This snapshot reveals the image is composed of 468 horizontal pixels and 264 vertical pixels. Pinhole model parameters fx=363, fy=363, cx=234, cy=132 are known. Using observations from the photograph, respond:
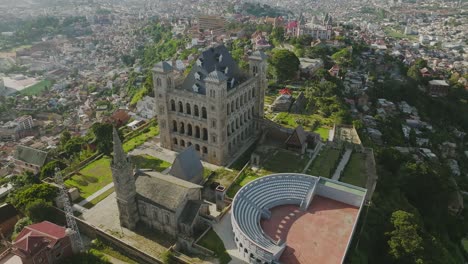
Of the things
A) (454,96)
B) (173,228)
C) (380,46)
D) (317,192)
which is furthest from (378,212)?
(380,46)

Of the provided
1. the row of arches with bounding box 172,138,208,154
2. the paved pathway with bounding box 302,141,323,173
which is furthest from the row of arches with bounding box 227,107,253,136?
the paved pathway with bounding box 302,141,323,173

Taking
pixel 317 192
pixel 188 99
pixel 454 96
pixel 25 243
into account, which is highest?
pixel 188 99

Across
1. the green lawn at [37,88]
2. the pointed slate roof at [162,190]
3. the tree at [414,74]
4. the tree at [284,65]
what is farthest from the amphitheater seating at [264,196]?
the green lawn at [37,88]

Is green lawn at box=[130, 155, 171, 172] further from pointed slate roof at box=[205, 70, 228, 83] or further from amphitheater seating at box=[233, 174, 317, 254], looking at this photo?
amphitheater seating at box=[233, 174, 317, 254]

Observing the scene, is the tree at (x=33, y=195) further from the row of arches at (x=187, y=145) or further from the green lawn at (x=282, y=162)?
the green lawn at (x=282, y=162)

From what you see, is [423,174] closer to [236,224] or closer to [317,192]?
[317,192]
